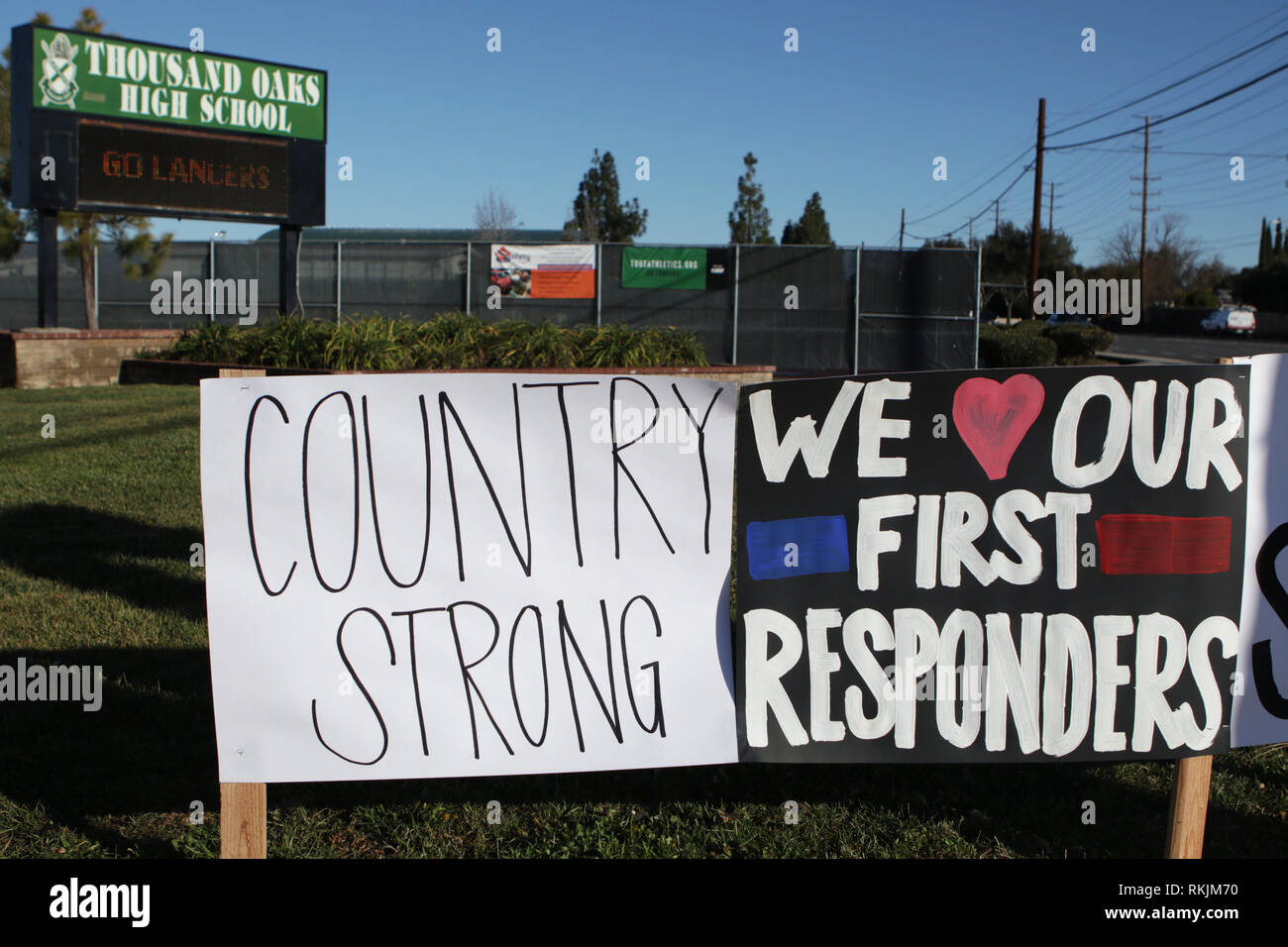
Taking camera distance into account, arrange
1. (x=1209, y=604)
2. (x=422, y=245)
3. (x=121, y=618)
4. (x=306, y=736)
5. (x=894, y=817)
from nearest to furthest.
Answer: (x=306, y=736) < (x=1209, y=604) < (x=894, y=817) < (x=121, y=618) < (x=422, y=245)

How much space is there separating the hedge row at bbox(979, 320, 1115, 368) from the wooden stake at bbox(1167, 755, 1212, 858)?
62.9 feet

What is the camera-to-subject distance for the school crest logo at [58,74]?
13288 millimetres

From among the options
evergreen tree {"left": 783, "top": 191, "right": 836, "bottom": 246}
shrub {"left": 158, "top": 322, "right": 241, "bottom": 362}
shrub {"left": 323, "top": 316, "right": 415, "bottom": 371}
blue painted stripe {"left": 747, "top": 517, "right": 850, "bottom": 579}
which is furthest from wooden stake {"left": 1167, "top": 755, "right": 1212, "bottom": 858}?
evergreen tree {"left": 783, "top": 191, "right": 836, "bottom": 246}

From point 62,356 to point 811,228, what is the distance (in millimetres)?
54180

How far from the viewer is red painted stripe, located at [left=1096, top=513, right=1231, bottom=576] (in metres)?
2.93

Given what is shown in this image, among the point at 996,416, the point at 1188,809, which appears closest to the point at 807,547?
the point at 996,416

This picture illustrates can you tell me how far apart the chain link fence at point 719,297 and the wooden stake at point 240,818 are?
57.3 ft

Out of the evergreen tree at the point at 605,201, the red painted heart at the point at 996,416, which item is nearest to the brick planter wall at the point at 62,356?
the red painted heart at the point at 996,416

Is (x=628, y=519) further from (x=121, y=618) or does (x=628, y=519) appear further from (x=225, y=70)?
(x=225, y=70)

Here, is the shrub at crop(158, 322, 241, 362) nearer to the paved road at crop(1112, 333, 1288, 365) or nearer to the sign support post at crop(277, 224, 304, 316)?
the sign support post at crop(277, 224, 304, 316)

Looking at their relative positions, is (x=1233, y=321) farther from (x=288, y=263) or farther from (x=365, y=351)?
(x=365, y=351)

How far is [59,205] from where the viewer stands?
13547 mm

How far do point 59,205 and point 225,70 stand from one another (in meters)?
2.93

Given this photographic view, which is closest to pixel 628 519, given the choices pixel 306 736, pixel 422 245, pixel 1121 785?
pixel 306 736
